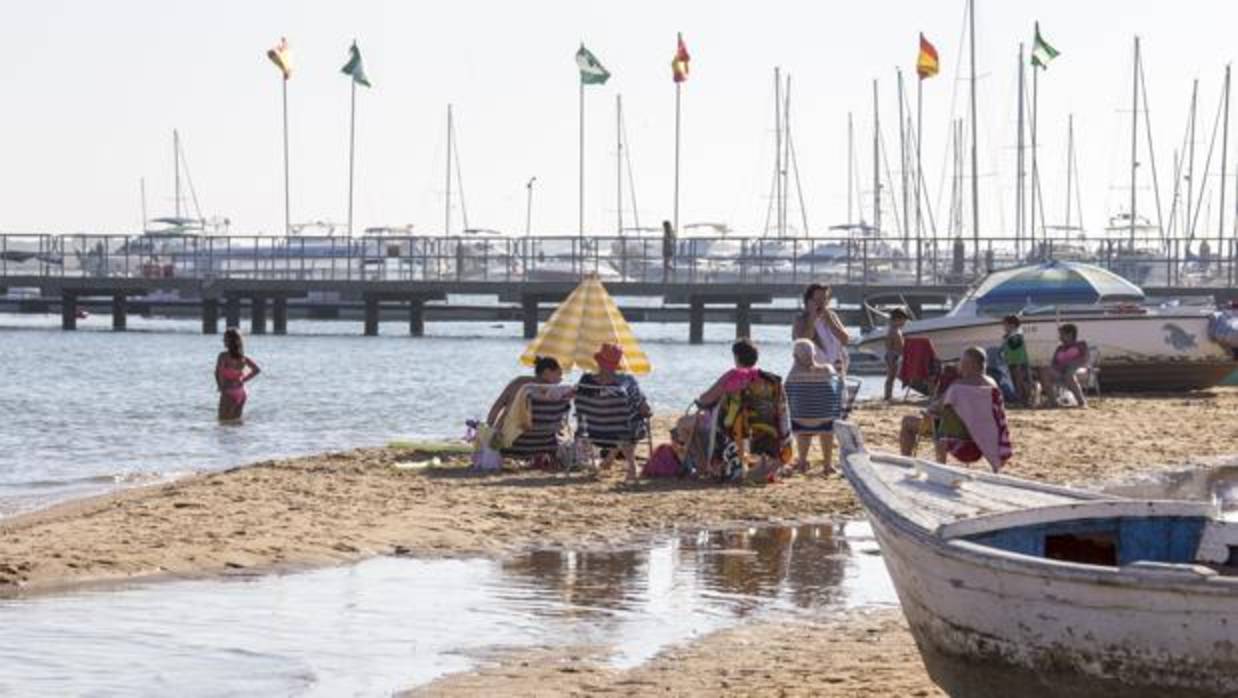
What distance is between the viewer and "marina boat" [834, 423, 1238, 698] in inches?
331

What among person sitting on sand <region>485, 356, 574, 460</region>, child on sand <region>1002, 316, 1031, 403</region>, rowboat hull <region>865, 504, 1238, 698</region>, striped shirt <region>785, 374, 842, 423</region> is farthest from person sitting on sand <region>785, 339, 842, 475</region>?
child on sand <region>1002, 316, 1031, 403</region>

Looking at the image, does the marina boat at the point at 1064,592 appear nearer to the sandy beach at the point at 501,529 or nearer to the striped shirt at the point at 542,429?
the sandy beach at the point at 501,529

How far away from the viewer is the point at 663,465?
1816 cm

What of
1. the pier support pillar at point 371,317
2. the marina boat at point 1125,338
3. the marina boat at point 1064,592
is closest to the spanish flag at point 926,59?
the pier support pillar at point 371,317

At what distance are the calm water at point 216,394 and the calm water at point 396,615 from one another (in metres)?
7.05

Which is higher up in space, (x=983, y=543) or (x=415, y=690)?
(x=983, y=543)

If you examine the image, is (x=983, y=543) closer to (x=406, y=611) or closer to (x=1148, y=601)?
(x=1148, y=601)

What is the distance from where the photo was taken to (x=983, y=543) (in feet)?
31.4

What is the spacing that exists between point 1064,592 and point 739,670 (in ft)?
7.93

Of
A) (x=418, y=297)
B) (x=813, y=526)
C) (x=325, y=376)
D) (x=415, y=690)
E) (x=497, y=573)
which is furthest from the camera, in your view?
(x=418, y=297)

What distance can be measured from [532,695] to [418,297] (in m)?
65.0

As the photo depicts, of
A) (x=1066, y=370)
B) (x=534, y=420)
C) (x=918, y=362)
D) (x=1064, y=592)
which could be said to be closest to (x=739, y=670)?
(x=1064, y=592)

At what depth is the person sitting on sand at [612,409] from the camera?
1784 centimetres

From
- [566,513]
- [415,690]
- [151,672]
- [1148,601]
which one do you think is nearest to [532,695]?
[415,690]
